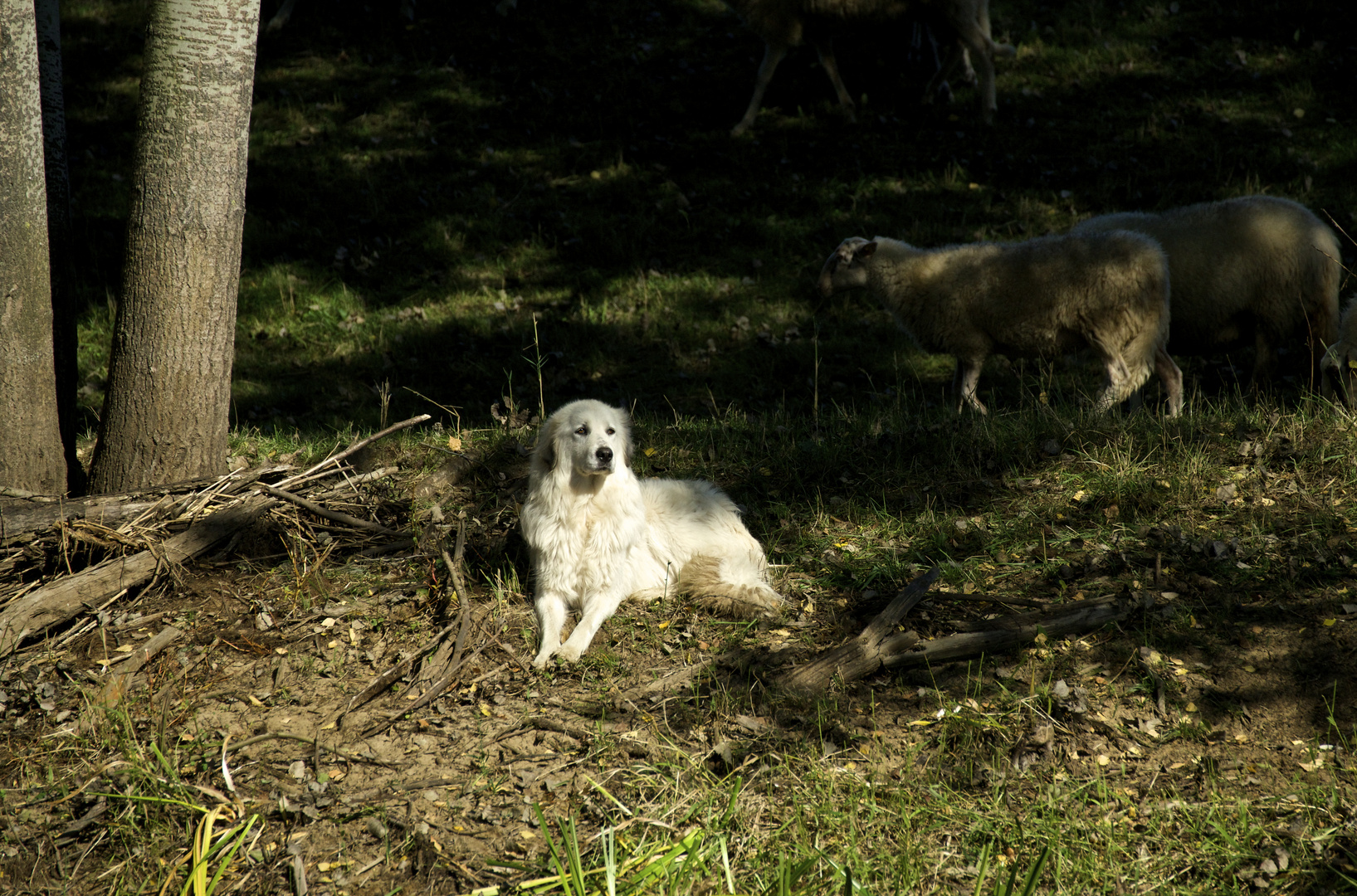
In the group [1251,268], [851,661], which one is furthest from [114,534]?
[1251,268]

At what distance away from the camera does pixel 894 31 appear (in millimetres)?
13695

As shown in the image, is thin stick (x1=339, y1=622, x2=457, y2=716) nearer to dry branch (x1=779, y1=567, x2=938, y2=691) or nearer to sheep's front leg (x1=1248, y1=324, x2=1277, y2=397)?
dry branch (x1=779, y1=567, x2=938, y2=691)

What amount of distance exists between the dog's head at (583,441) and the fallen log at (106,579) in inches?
60.6

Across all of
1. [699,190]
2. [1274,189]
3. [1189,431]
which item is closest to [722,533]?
[1189,431]

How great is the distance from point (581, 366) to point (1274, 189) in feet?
26.5

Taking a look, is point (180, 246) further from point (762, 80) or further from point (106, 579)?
point (762, 80)

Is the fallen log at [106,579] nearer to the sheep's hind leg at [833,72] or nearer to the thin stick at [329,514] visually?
the thin stick at [329,514]

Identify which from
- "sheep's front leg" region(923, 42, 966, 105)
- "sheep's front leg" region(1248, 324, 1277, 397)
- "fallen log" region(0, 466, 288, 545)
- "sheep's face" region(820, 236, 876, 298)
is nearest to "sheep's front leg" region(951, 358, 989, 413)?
"sheep's face" region(820, 236, 876, 298)

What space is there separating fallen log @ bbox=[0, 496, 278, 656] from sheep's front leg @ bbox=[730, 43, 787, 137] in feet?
31.8

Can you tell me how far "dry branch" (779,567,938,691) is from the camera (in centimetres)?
391

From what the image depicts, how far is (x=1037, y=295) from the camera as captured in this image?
294 inches

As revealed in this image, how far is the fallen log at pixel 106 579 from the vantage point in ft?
13.2

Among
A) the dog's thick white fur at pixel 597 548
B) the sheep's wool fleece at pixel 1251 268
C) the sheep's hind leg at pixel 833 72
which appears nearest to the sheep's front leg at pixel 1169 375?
the sheep's wool fleece at pixel 1251 268

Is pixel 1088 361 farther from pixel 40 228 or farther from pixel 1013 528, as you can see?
pixel 40 228
